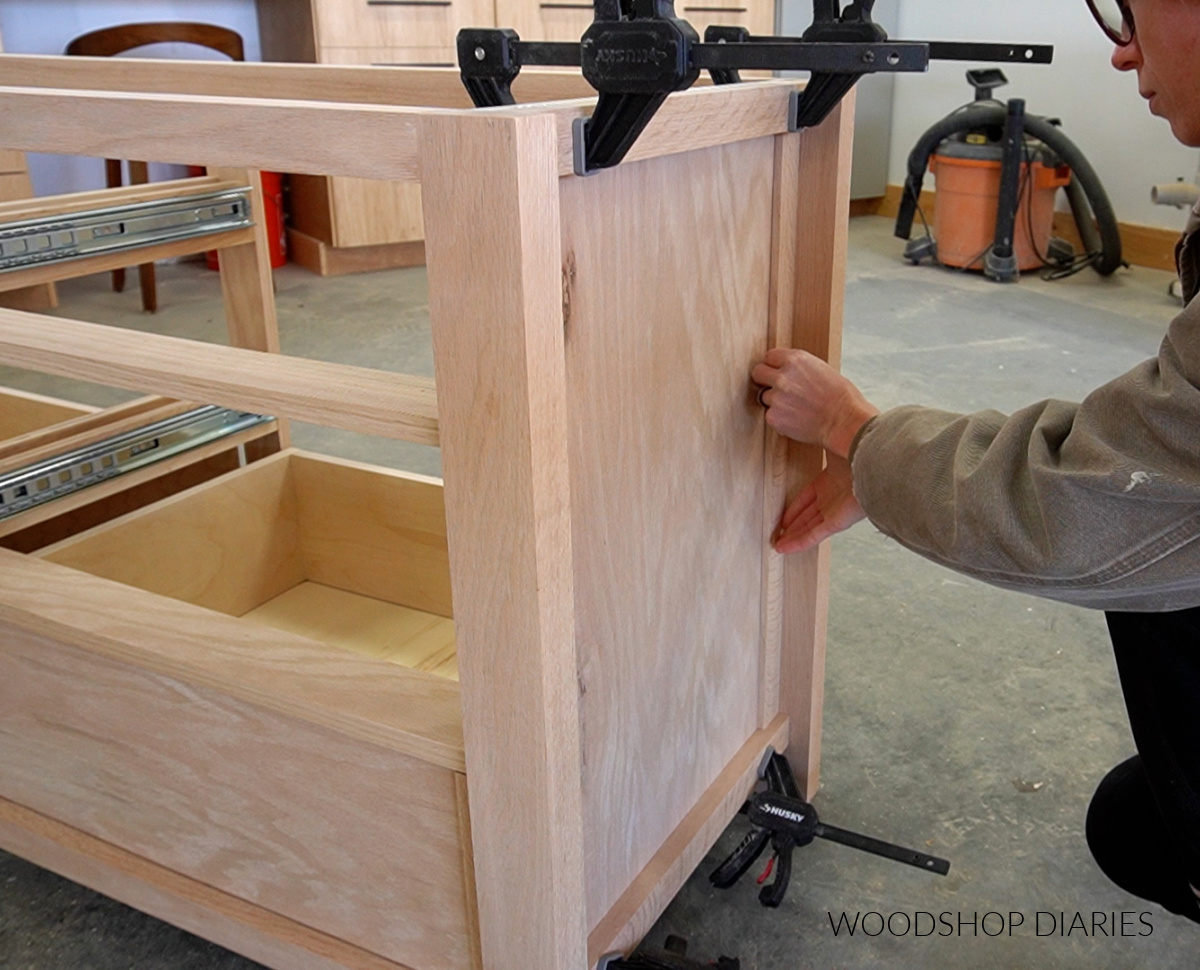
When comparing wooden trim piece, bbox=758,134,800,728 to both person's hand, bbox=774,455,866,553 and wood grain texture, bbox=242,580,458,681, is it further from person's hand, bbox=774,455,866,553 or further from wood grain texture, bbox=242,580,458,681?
wood grain texture, bbox=242,580,458,681

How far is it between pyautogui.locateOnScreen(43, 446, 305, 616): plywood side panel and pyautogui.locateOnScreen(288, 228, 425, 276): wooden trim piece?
219cm

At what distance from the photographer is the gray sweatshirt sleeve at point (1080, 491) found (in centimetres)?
58

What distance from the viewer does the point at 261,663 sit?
2.52 ft

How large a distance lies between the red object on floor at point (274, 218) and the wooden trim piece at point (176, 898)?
2.64 meters

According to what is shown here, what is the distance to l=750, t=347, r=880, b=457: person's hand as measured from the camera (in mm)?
815

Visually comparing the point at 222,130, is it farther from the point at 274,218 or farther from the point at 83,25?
the point at 83,25

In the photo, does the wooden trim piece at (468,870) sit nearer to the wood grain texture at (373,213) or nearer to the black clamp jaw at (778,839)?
the black clamp jaw at (778,839)

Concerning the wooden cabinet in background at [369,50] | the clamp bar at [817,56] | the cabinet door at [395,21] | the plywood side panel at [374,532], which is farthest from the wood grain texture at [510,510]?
the cabinet door at [395,21]

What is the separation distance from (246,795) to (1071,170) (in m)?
3.10

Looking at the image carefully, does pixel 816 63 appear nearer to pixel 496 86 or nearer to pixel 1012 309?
pixel 496 86

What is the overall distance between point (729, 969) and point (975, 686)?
1.92 feet

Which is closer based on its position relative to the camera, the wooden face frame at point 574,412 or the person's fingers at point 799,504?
the wooden face frame at point 574,412

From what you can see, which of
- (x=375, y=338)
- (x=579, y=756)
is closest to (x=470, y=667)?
(x=579, y=756)

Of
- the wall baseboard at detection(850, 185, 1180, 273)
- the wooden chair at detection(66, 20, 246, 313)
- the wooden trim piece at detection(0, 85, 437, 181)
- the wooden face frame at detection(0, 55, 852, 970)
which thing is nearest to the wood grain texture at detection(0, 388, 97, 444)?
the wooden face frame at detection(0, 55, 852, 970)
